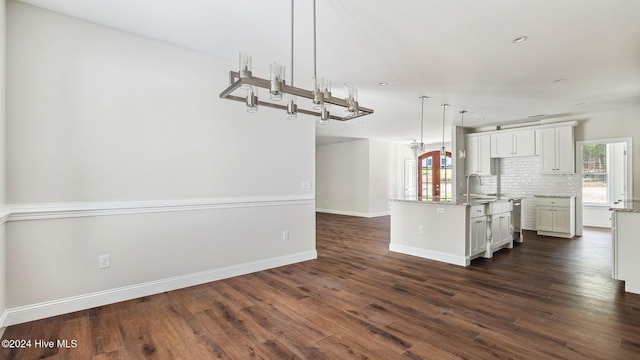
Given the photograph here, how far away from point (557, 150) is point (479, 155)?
5.23ft

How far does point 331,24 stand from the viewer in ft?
9.16

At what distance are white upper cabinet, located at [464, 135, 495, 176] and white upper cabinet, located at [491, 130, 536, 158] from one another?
0.14 meters

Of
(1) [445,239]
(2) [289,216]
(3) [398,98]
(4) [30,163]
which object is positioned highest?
(3) [398,98]

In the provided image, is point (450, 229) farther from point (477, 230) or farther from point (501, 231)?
point (501, 231)

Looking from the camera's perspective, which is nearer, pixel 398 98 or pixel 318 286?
pixel 318 286

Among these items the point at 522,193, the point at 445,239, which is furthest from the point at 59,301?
the point at 522,193

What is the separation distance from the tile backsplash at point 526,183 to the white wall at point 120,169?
644cm

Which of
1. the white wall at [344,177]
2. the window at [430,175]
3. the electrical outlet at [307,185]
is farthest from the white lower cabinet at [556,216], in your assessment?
the electrical outlet at [307,185]

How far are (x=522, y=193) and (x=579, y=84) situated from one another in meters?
3.61

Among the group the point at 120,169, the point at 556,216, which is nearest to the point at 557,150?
the point at 556,216

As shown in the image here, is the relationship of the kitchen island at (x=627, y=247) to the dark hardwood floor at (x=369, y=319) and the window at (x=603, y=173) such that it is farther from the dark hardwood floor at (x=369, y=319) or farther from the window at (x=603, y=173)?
the window at (x=603, y=173)

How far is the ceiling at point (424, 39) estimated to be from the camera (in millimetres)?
2527

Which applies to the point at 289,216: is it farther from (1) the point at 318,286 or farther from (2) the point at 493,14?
(2) the point at 493,14

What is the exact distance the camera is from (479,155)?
7703mm
